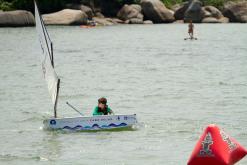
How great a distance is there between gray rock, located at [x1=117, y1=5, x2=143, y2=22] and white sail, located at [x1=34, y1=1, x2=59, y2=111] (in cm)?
7343

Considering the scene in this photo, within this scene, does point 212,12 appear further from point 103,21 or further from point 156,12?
point 103,21

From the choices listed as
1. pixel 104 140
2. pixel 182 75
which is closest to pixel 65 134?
pixel 104 140

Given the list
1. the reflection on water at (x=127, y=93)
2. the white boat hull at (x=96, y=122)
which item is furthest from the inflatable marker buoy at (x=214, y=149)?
the white boat hull at (x=96, y=122)

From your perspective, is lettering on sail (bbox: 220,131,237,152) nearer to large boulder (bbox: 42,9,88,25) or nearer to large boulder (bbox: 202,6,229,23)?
large boulder (bbox: 42,9,88,25)

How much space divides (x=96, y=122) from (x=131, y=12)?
75914 millimetres

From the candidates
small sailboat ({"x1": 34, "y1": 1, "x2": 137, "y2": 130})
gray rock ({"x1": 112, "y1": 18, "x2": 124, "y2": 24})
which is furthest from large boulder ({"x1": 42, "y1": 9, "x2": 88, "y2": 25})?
small sailboat ({"x1": 34, "y1": 1, "x2": 137, "y2": 130})

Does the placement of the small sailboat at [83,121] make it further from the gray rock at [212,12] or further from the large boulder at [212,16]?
the gray rock at [212,12]

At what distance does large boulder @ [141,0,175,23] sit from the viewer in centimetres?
9994

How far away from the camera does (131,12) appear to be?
101 metres

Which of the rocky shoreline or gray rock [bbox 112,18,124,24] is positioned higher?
the rocky shoreline

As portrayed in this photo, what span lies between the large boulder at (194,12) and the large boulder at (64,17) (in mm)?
16009

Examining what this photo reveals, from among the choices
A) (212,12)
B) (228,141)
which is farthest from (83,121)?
(212,12)

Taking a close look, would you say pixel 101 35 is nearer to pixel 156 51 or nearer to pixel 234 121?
pixel 156 51

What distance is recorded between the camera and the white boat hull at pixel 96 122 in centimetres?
2528
